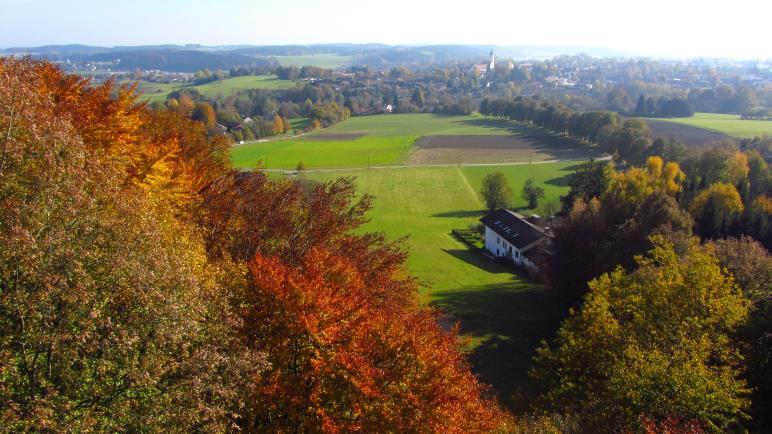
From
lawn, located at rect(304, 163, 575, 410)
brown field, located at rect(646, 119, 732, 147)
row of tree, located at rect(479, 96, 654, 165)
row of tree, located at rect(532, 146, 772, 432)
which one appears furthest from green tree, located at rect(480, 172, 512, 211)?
brown field, located at rect(646, 119, 732, 147)

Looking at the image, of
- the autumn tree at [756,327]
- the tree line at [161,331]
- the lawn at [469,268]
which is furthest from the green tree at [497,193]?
the tree line at [161,331]

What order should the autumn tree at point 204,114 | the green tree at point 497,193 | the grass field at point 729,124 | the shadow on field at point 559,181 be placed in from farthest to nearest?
the autumn tree at point 204,114
the grass field at point 729,124
the shadow on field at point 559,181
the green tree at point 497,193

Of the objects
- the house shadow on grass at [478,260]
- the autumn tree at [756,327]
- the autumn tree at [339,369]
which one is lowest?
the house shadow on grass at [478,260]

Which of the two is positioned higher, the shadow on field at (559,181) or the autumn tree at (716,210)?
the autumn tree at (716,210)

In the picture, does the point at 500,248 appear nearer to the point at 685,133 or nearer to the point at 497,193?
the point at 497,193

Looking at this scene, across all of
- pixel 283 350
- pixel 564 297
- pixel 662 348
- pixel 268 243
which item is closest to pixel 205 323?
pixel 283 350

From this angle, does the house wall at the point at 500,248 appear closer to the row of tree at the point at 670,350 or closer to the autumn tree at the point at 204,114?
the row of tree at the point at 670,350

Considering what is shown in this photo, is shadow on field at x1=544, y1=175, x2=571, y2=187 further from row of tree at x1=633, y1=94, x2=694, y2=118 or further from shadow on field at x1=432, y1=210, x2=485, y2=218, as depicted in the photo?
row of tree at x1=633, y1=94, x2=694, y2=118

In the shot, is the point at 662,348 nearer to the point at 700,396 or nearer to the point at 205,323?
the point at 700,396
